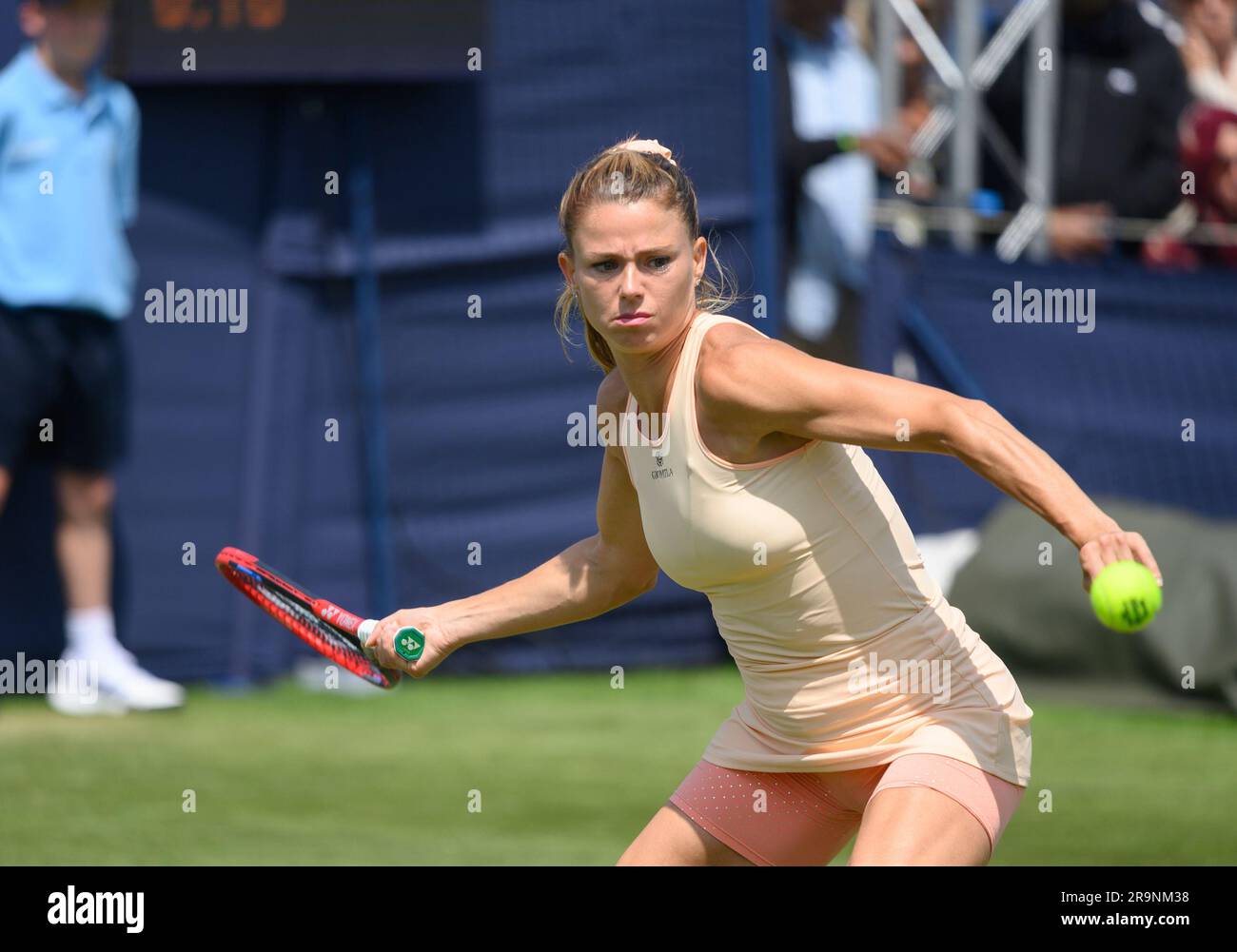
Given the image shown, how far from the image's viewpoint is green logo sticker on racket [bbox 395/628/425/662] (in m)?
4.03

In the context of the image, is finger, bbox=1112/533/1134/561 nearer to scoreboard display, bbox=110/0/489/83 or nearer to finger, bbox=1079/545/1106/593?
finger, bbox=1079/545/1106/593

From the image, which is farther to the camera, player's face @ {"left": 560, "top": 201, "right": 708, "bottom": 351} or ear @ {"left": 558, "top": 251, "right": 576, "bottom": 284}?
ear @ {"left": 558, "top": 251, "right": 576, "bottom": 284}

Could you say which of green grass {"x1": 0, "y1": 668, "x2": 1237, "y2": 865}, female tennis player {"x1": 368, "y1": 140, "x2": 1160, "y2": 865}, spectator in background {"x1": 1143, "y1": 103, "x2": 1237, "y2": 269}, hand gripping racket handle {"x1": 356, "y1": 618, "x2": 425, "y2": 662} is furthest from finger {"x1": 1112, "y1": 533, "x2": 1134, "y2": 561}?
spectator in background {"x1": 1143, "y1": 103, "x2": 1237, "y2": 269}

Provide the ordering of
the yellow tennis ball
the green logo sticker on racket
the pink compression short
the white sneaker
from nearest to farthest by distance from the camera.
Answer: the yellow tennis ball, the pink compression short, the green logo sticker on racket, the white sneaker

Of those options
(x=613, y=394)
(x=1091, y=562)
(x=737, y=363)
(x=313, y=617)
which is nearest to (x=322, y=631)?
(x=313, y=617)

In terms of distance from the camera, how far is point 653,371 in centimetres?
379

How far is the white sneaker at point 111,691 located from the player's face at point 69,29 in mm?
2594

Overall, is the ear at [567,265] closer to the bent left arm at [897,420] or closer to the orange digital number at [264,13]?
the bent left arm at [897,420]

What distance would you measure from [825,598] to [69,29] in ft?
19.1

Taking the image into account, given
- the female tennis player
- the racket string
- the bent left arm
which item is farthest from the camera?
the racket string

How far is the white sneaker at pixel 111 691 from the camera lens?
8312mm

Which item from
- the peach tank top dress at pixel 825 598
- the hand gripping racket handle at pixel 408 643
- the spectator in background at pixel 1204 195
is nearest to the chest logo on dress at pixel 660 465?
the peach tank top dress at pixel 825 598

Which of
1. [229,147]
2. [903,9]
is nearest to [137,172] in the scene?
[229,147]

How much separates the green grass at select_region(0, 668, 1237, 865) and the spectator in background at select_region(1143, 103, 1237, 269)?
2.82 metres
